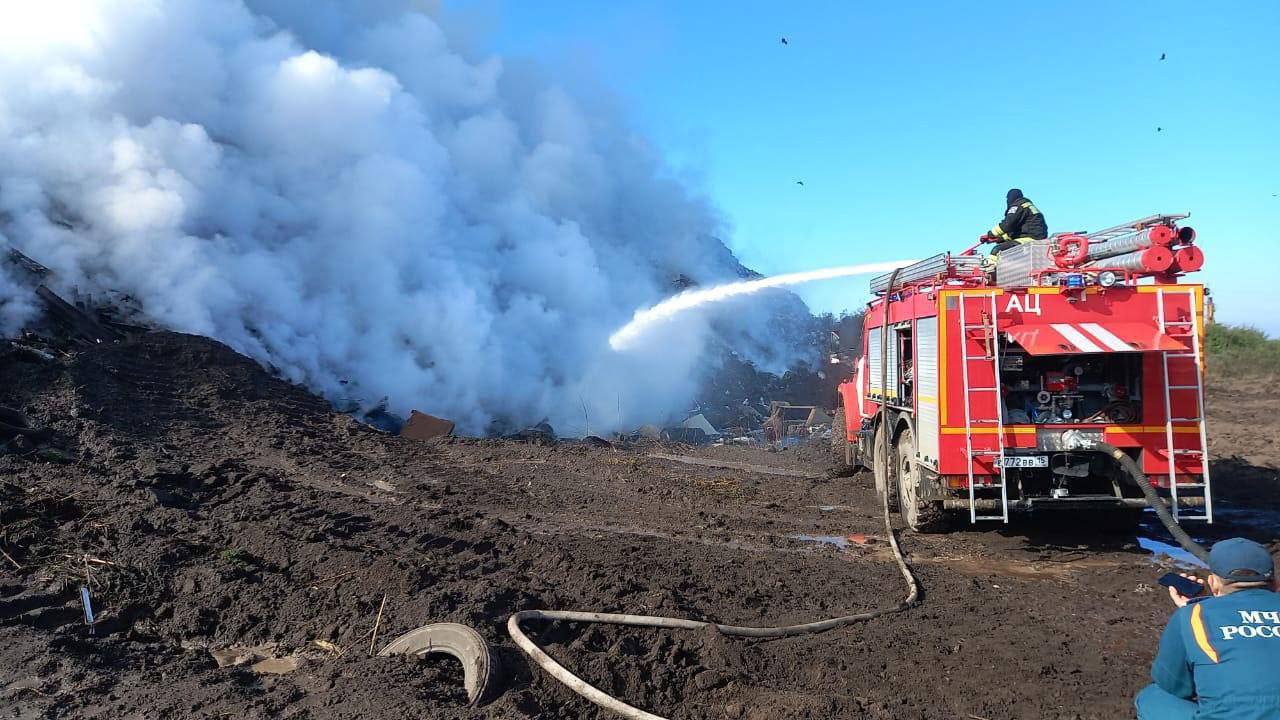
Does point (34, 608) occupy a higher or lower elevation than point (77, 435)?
lower

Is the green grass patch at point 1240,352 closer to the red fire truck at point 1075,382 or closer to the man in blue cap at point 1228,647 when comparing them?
the red fire truck at point 1075,382

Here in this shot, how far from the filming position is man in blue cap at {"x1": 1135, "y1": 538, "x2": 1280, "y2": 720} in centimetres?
250

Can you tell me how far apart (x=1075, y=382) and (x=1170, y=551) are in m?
2.06

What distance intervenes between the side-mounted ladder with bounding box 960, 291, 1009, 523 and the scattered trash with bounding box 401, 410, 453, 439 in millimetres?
11252

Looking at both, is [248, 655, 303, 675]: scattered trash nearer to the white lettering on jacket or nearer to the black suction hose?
the white lettering on jacket

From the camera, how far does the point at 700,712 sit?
393 centimetres

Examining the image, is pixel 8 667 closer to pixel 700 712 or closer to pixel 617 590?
pixel 617 590

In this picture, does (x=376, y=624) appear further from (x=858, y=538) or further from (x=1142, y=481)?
(x=1142, y=481)

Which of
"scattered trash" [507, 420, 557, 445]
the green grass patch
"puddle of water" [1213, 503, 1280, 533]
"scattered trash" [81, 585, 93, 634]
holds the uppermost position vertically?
the green grass patch

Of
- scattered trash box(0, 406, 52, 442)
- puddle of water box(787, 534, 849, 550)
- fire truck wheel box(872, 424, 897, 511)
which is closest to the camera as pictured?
puddle of water box(787, 534, 849, 550)

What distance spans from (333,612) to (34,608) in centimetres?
222

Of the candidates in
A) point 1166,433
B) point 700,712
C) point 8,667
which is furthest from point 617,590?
point 1166,433

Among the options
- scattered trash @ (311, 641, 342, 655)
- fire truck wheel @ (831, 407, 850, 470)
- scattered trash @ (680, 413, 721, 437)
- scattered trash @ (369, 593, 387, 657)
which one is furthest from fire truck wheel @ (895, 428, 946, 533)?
scattered trash @ (680, 413, 721, 437)

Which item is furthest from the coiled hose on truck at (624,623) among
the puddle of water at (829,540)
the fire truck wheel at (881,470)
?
the fire truck wheel at (881,470)
